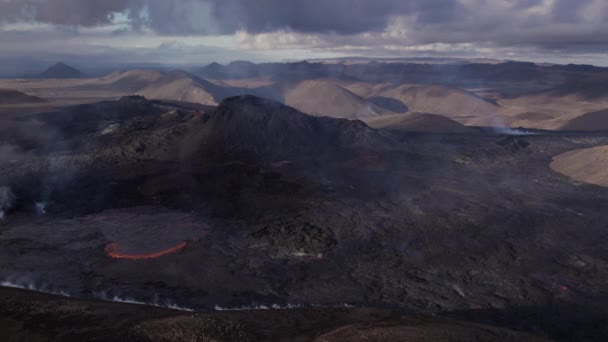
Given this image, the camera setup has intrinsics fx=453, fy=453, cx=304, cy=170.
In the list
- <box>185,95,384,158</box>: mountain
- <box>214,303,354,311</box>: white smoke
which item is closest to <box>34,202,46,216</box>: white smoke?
<box>185,95,384,158</box>: mountain

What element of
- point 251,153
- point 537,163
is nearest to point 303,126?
point 251,153

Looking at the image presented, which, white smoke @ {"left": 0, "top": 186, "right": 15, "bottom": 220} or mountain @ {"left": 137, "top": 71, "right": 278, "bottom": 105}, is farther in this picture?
mountain @ {"left": 137, "top": 71, "right": 278, "bottom": 105}

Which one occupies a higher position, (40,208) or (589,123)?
(589,123)

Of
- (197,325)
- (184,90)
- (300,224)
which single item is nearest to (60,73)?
(184,90)

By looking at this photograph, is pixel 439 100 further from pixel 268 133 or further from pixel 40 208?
pixel 40 208

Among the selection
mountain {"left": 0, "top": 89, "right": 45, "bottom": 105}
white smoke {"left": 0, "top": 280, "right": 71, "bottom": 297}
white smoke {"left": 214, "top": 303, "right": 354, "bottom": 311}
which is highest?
mountain {"left": 0, "top": 89, "right": 45, "bottom": 105}

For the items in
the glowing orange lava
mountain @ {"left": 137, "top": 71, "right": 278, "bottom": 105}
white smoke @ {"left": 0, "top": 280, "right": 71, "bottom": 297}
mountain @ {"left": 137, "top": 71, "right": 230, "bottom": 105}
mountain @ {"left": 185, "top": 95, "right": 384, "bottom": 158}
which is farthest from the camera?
mountain @ {"left": 137, "top": 71, "right": 278, "bottom": 105}

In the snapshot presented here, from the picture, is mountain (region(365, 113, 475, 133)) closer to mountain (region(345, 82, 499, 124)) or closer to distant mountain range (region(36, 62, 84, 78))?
mountain (region(345, 82, 499, 124))
